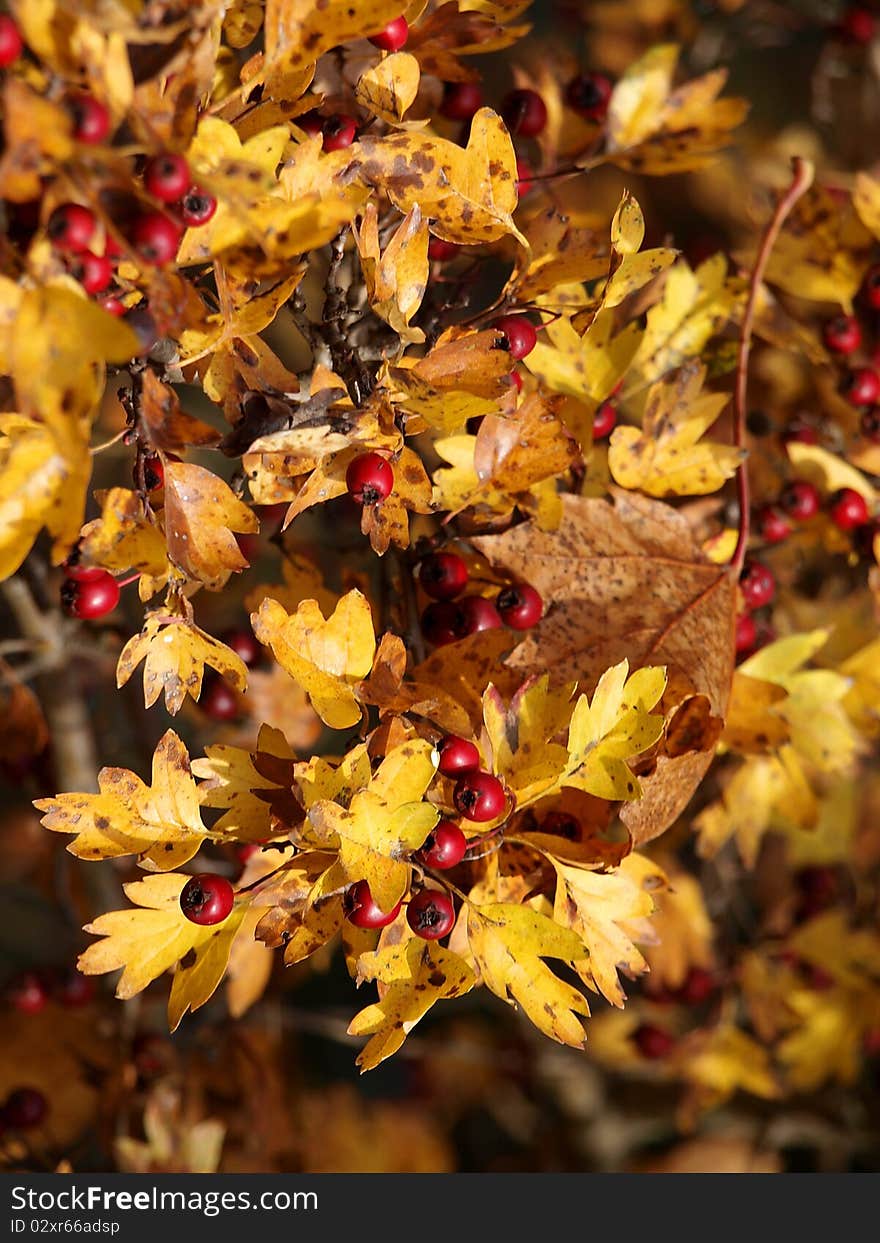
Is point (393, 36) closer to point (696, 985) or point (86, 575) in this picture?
point (86, 575)

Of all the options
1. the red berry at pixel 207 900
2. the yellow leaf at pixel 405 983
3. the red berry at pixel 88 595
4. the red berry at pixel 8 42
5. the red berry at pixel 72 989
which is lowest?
the red berry at pixel 72 989

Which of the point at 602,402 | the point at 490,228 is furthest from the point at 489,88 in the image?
the point at 490,228

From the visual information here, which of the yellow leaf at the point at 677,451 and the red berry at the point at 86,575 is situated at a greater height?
the red berry at the point at 86,575

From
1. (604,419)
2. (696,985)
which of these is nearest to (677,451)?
(604,419)

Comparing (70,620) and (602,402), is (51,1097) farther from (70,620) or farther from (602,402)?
(602,402)

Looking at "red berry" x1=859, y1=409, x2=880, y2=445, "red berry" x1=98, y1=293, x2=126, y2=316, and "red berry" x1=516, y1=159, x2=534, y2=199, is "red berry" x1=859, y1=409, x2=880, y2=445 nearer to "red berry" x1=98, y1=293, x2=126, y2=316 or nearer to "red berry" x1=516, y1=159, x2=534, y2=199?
"red berry" x1=516, y1=159, x2=534, y2=199

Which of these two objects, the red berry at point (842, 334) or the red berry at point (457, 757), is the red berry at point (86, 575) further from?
the red berry at point (842, 334)

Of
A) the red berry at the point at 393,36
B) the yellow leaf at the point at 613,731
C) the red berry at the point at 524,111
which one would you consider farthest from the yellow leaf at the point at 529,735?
the red berry at the point at 524,111
